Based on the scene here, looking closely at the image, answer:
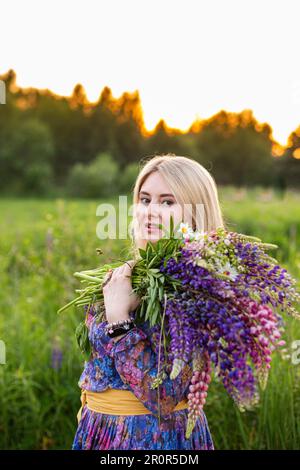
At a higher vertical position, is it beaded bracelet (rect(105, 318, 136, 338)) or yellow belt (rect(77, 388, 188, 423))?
beaded bracelet (rect(105, 318, 136, 338))

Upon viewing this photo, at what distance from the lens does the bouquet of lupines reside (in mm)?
1573

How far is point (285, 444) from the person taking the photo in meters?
3.16

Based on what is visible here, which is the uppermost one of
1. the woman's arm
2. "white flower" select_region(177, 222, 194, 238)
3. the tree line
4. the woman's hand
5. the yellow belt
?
the tree line

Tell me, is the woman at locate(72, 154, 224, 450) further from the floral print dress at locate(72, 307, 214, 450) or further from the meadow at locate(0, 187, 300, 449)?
the meadow at locate(0, 187, 300, 449)

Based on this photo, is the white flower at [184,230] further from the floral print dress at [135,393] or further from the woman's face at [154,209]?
the floral print dress at [135,393]

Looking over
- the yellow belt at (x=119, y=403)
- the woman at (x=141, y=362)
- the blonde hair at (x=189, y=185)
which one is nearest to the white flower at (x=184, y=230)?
the woman at (x=141, y=362)

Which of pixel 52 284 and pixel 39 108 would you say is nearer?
pixel 52 284

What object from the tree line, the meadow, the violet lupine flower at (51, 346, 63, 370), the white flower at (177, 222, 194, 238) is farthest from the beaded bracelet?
the tree line

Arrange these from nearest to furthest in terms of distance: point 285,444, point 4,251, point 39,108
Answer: point 285,444 < point 4,251 < point 39,108

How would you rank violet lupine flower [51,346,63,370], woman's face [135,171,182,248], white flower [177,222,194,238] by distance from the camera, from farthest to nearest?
violet lupine flower [51,346,63,370]
woman's face [135,171,182,248]
white flower [177,222,194,238]

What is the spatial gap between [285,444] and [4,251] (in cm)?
573

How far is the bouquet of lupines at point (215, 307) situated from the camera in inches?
61.9

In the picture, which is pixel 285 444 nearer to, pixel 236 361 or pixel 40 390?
pixel 40 390
